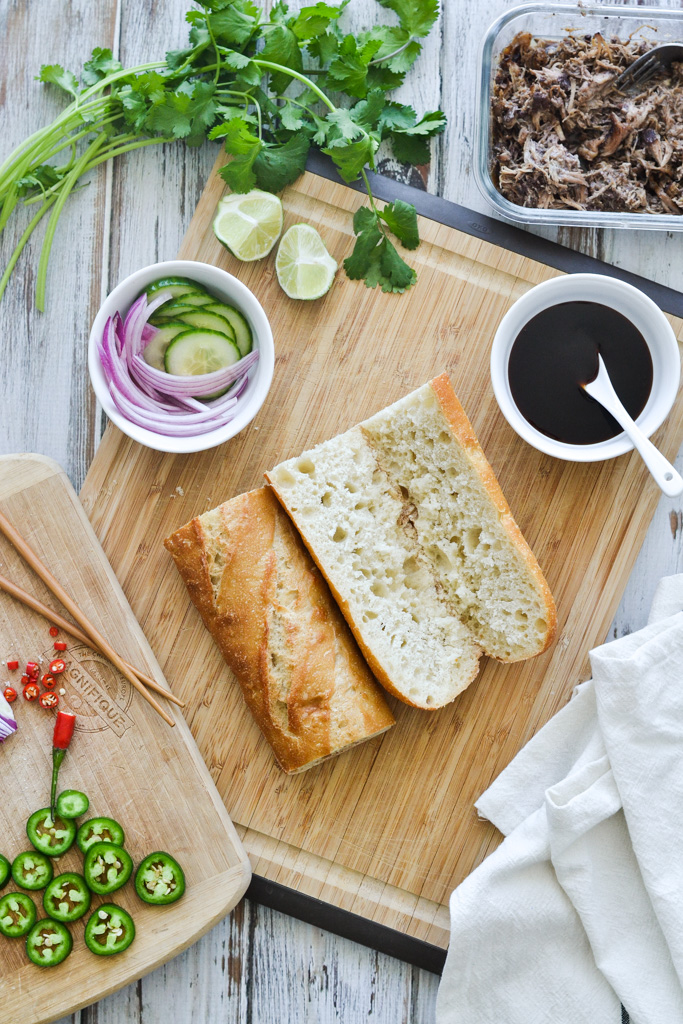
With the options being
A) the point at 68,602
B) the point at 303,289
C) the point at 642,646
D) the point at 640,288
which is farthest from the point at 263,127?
the point at 642,646

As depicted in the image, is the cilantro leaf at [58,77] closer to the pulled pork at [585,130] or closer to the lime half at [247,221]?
the lime half at [247,221]

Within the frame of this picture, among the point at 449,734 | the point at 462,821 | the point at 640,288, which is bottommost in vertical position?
the point at 462,821

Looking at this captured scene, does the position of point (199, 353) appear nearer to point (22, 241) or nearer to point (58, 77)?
point (22, 241)

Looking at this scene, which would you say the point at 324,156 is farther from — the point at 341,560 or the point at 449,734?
the point at 449,734

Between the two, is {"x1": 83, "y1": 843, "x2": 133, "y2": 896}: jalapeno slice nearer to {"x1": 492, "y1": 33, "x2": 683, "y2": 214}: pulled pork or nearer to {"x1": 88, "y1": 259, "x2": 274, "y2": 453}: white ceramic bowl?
{"x1": 88, "y1": 259, "x2": 274, "y2": 453}: white ceramic bowl

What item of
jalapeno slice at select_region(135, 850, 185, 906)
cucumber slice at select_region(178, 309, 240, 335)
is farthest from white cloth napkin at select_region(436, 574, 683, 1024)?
cucumber slice at select_region(178, 309, 240, 335)

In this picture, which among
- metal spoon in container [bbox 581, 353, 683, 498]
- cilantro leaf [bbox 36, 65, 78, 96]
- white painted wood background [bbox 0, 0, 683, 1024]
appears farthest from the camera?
white painted wood background [bbox 0, 0, 683, 1024]
